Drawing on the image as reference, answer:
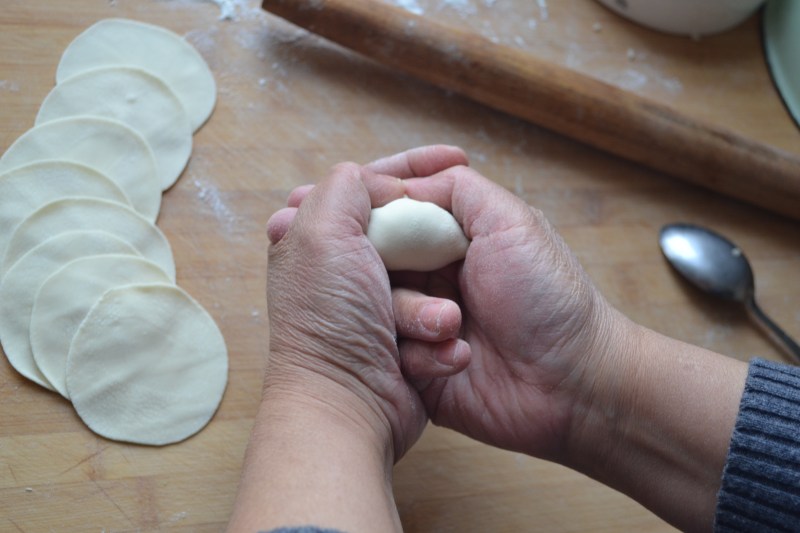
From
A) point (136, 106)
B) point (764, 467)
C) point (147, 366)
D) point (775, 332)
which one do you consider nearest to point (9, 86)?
point (136, 106)

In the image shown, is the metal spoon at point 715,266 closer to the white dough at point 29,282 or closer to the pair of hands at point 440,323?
the pair of hands at point 440,323

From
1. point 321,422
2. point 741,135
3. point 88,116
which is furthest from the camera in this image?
point 741,135

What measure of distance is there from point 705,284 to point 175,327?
989 millimetres

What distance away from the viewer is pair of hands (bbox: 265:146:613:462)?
96 centimetres

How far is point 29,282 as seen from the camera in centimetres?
110

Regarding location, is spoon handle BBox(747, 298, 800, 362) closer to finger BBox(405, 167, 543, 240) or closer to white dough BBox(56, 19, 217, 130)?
finger BBox(405, 167, 543, 240)

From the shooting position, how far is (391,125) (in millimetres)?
1430

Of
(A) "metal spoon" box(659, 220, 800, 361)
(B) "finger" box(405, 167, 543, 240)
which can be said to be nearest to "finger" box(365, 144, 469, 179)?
(B) "finger" box(405, 167, 543, 240)

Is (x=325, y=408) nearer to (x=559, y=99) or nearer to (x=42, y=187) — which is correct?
(x=42, y=187)

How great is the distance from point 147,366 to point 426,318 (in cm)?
46

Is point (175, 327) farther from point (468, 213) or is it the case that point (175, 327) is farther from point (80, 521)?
point (468, 213)

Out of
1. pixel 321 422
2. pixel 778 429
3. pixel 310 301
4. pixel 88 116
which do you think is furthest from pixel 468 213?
pixel 88 116

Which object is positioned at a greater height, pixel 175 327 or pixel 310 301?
pixel 310 301

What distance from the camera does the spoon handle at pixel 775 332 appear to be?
4.38ft
